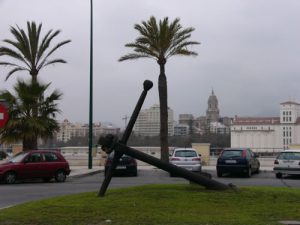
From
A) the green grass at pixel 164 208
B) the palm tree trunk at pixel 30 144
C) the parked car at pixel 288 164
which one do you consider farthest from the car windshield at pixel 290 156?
the green grass at pixel 164 208

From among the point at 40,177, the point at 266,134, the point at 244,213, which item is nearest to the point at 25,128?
the point at 40,177

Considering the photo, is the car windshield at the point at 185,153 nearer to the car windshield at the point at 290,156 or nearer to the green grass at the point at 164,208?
the car windshield at the point at 290,156

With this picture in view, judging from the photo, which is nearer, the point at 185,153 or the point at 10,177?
the point at 10,177

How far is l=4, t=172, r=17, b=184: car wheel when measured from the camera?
70.0 feet

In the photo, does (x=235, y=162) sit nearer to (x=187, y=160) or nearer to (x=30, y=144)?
(x=187, y=160)

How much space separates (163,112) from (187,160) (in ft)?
21.0

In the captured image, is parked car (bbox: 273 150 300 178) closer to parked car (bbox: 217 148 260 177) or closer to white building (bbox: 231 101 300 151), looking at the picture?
parked car (bbox: 217 148 260 177)

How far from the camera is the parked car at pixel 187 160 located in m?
25.3

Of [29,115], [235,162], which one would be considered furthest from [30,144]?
[235,162]

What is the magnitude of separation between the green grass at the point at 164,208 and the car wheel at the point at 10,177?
32.1ft

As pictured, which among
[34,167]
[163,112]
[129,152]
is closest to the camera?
[129,152]

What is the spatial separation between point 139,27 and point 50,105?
8.19 m

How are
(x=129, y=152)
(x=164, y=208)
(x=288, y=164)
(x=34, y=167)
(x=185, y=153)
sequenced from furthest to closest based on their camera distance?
(x=185, y=153) < (x=288, y=164) < (x=34, y=167) < (x=129, y=152) < (x=164, y=208)

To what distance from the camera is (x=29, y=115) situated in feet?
89.4
